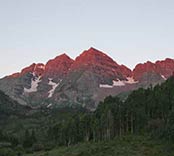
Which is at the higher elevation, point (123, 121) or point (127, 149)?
point (123, 121)

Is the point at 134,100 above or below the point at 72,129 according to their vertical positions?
above

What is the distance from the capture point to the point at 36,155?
125 m

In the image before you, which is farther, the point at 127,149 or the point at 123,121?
the point at 123,121

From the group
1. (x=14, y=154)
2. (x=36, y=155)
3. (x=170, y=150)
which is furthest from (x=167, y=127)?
(x=14, y=154)

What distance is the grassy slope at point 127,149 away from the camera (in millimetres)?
103731

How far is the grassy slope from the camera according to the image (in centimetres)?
10373

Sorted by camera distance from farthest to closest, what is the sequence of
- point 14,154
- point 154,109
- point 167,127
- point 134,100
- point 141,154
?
point 134,100 → point 154,109 → point 14,154 → point 167,127 → point 141,154

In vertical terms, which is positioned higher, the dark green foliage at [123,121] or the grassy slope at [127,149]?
the dark green foliage at [123,121]

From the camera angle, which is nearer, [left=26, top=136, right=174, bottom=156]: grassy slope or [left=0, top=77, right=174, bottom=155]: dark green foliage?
[left=26, top=136, right=174, bottom=156]: grassy slope

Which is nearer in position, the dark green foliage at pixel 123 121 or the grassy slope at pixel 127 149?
the grassy slope at pixel 127 149

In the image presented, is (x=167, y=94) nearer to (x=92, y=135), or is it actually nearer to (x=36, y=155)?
(x=92, y=135)

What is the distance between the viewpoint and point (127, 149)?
10750 centimetres

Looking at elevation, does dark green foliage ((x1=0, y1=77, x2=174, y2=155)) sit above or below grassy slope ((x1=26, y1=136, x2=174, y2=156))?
above

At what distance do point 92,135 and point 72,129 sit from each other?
7954mm
